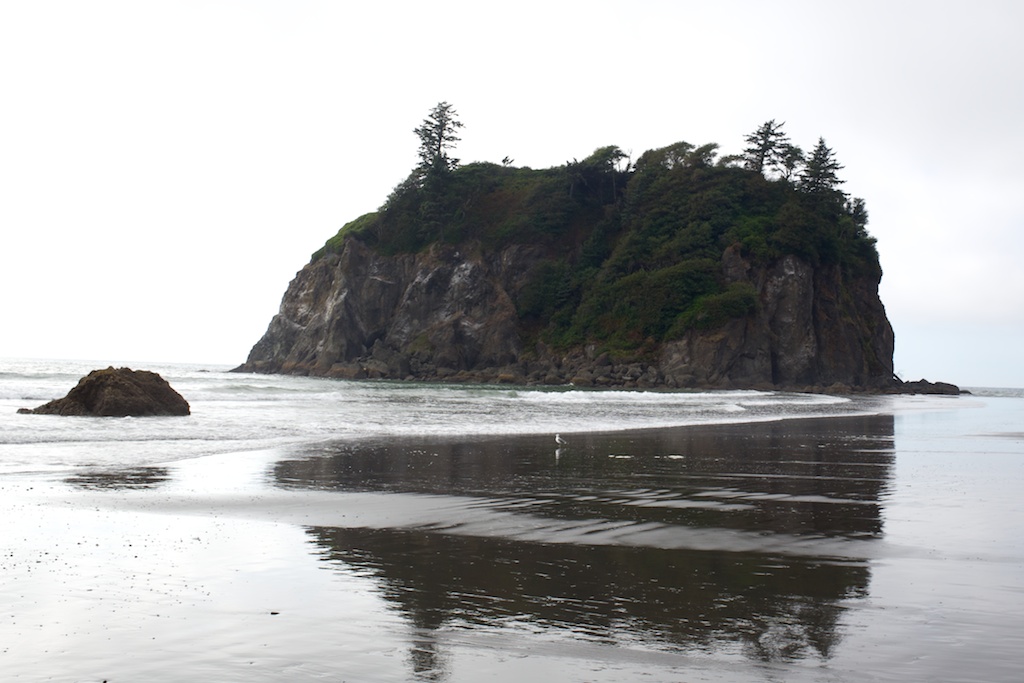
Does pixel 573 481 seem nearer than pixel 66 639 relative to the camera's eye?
No

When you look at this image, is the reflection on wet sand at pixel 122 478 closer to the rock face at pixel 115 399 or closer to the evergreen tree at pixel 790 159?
the rock face at pixel 115 399

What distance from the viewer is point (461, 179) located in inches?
3659

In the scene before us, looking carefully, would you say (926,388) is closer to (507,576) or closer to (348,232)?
(348,232)

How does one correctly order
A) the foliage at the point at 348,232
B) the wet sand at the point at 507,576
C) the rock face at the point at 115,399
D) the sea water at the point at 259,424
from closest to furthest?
1. the wet sand at the point at 507,576
2. the sea water at the point at 259,424
3. the rock face at the point at 115,399
4. the foliage at the point at 348,232

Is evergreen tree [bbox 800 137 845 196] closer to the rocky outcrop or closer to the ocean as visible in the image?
the rocky outcrop

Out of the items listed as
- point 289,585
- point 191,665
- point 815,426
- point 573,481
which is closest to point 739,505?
point 573,481

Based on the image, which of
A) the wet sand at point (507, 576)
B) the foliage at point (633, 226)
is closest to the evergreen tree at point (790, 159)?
the foliage at point (633, 226)

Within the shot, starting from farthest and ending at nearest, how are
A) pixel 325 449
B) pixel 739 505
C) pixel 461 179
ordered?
pixel 461 179 < pixel 325 449 < pixel 739 505

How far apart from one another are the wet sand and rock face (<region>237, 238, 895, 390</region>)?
55.6m

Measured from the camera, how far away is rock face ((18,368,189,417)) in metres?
20.3

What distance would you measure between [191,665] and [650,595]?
9.33 feet

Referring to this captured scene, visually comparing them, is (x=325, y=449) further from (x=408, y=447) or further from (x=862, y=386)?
(x=862, y=386)

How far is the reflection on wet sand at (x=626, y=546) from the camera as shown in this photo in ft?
15.5

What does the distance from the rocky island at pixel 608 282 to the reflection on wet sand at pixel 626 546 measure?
52748 millimetres
